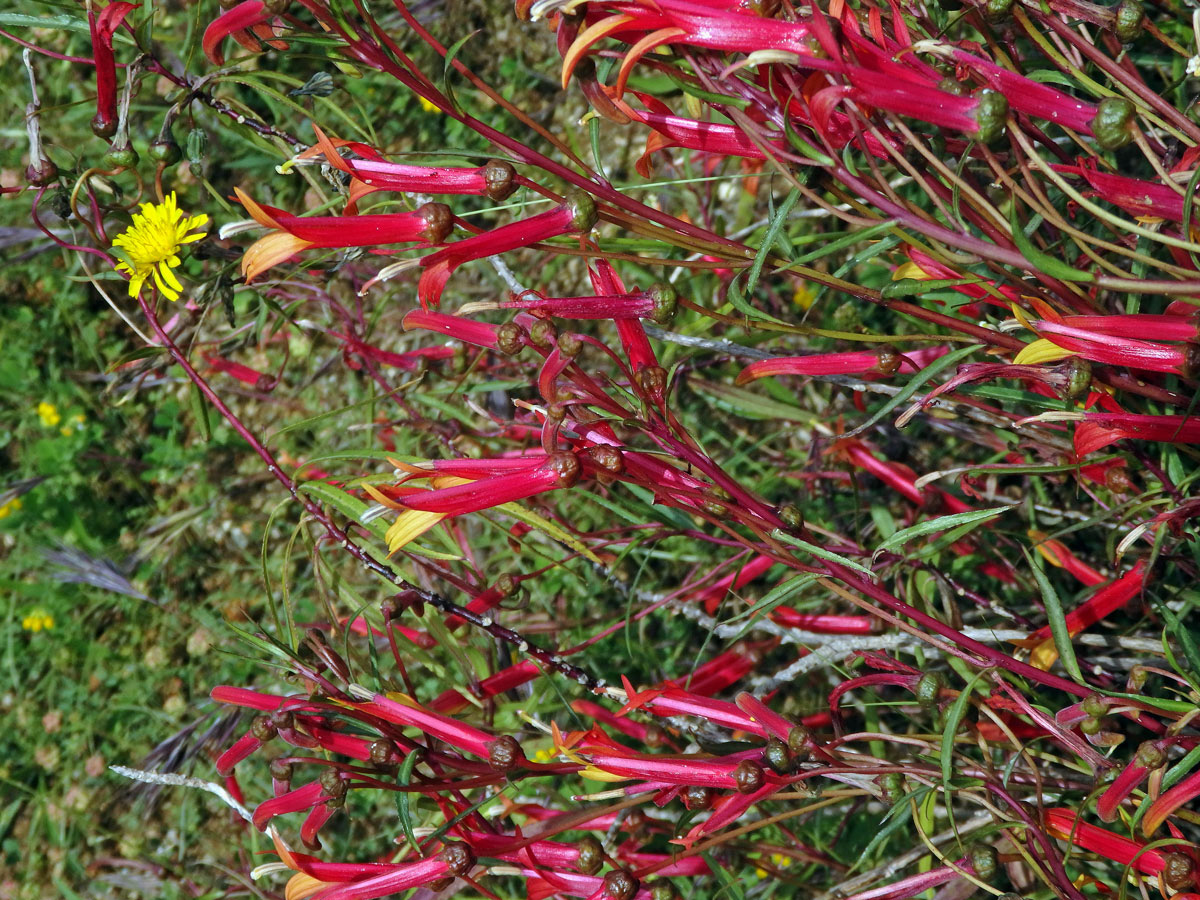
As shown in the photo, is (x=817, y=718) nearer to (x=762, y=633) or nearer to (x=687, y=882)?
(x=762, y=633)

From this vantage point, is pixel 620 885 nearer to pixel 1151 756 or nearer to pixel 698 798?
pixel 698 798

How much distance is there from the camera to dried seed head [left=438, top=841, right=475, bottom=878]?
1.10 m

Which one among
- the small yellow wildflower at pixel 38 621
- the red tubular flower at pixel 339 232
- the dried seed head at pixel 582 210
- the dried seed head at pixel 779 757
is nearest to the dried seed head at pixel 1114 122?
the dried seed head at pixel 582 210

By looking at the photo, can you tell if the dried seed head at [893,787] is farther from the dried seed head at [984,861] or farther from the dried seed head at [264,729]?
the dried seed head at [264,729]

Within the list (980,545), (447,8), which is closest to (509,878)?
(980,545)

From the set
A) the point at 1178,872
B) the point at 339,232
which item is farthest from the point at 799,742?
the point at 339,232

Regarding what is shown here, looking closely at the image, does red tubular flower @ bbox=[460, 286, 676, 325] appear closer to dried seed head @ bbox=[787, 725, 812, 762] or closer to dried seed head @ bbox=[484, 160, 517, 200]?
dried seed head @ bbox=[484, 160, 517, 200]

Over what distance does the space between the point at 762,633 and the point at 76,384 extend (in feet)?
6.85

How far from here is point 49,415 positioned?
2.77 metres

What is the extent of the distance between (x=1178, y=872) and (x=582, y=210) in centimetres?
82

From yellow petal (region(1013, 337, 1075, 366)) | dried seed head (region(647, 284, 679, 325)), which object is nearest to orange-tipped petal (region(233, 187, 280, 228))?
dried seed head (region(647, 284, 679, 325))

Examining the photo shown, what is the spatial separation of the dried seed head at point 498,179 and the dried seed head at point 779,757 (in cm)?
61

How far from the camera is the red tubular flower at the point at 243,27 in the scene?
3.05 feet

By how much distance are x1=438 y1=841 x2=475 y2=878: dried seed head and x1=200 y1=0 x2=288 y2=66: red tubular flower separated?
2.82 feet
